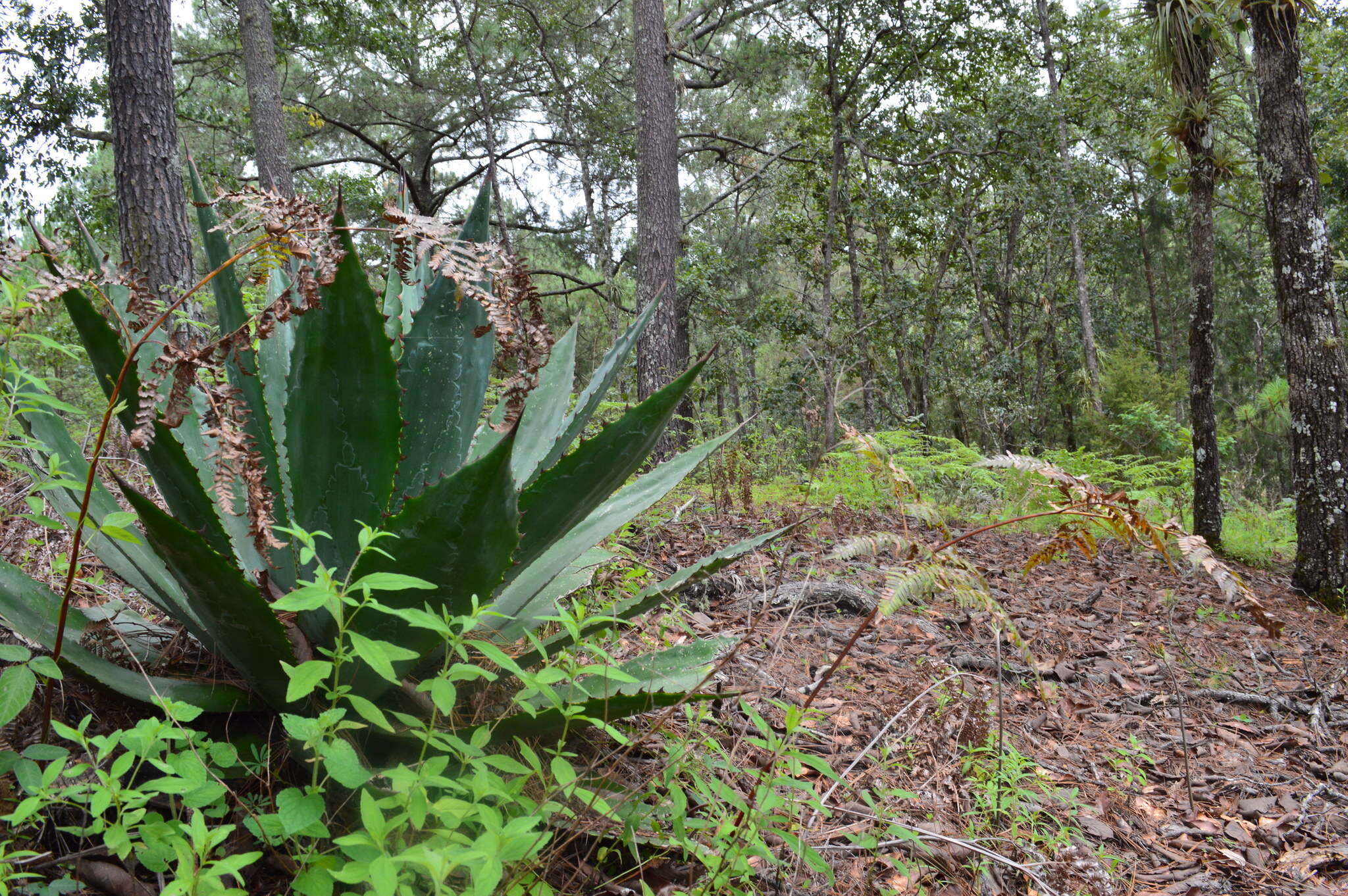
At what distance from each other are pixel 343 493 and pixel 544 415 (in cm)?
73

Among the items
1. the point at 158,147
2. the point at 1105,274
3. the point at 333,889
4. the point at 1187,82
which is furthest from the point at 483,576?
the point at 1105,274

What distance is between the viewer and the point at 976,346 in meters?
22.5

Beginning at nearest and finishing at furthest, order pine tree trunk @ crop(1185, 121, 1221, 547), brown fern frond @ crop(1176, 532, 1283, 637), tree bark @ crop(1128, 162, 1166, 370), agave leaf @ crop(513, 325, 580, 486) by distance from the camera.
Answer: agave leaf @ crop(513, 325, 580, 486)
brown fern frond @ crop(1176, 532, 1283, 637)
pine tree trunk @ crop(1185, 121, 1221, 547)
tree bark @ crop(1128, 162, 1166, 370)

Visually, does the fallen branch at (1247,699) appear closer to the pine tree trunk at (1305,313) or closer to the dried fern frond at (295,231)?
the pine tree trunk at (1305,313)

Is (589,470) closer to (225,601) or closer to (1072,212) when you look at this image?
(225,601)

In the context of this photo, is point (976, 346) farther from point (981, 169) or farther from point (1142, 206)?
point (981, 169)

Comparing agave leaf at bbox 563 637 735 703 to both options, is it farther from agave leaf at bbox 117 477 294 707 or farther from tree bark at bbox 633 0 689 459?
tree bark at bbox 633 0 689 459

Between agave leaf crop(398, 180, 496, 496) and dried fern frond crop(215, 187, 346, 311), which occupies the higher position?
dried fern frond crop(215, 187, 346, 311)

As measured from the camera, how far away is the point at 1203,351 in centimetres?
698

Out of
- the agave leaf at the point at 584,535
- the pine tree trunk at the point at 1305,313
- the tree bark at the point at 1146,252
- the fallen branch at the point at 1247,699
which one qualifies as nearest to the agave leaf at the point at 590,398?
the agave leaf at the point at 584,535

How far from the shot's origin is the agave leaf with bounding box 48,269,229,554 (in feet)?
4.15

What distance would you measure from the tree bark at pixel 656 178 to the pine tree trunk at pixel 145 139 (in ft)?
14.1

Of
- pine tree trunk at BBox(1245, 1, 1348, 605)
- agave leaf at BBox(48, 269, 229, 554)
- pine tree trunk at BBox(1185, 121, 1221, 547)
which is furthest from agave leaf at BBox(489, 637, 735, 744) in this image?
pine tree trunk at BBox(1185, 121, 1221, 547)

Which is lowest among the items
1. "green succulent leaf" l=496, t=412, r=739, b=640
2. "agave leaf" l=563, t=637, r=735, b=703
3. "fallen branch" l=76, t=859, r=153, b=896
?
"fallen branch" l=76, t=859, r=153, b=896
